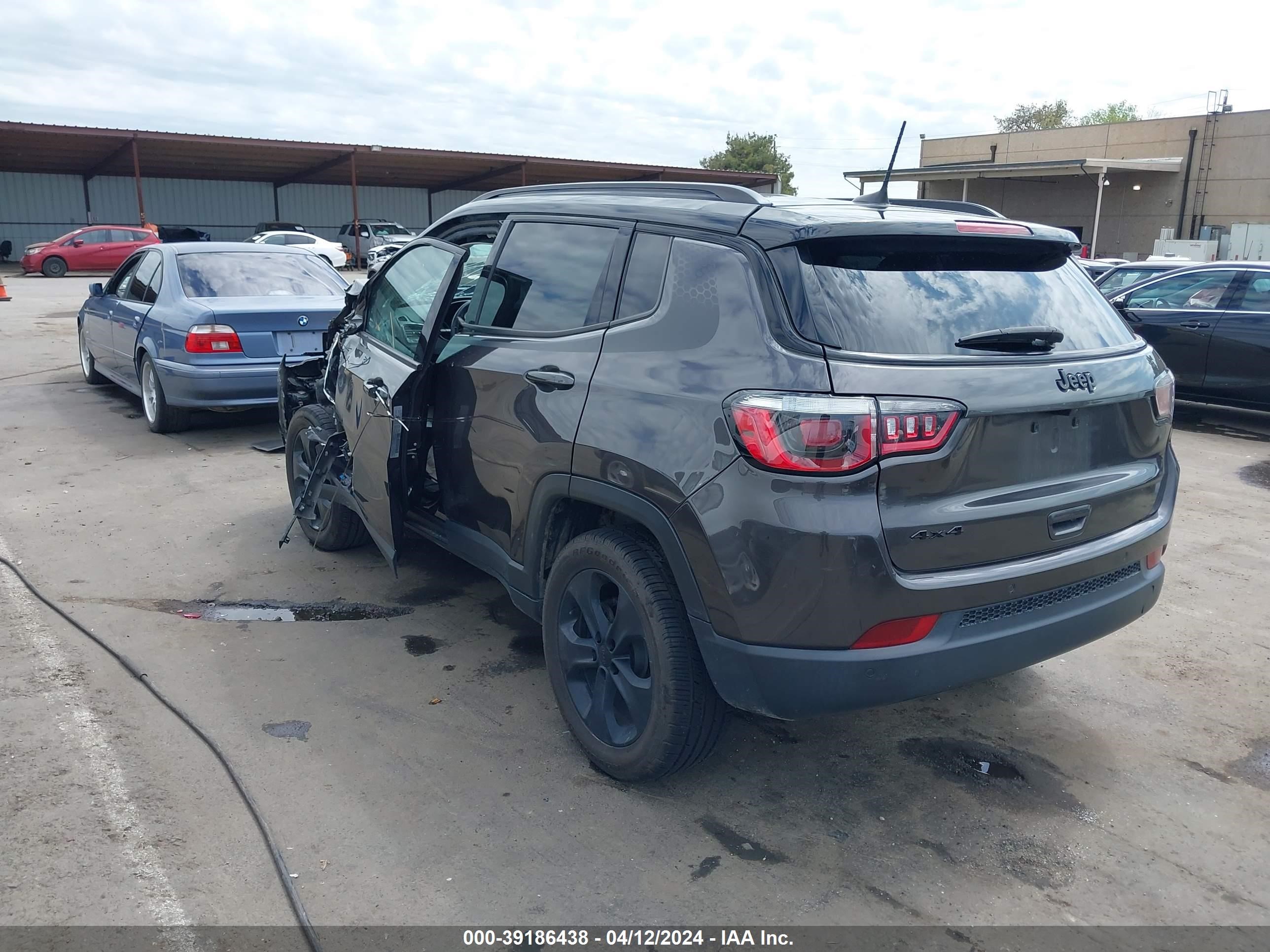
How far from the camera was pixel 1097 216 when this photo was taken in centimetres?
3095

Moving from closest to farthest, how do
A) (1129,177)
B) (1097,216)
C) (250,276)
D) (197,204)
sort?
1. (250,276)
2. (1097,216)
3. (1129,177)
4. (197,204)

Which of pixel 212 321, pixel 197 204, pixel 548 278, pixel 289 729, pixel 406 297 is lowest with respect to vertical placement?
pixel 289 729

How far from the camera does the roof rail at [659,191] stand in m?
3.21

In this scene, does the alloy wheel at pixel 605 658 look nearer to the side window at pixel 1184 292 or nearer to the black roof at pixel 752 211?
the black roof at pixel 752 211

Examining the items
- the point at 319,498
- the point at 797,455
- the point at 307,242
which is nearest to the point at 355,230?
the point at 307,242

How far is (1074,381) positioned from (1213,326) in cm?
778

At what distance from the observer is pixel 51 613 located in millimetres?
4723

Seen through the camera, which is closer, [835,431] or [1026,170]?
[835,431]

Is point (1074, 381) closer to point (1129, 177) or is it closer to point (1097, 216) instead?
point (1097, 216)

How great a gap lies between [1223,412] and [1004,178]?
32378 mm

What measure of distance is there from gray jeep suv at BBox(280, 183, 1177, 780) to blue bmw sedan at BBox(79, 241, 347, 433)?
15.9ft

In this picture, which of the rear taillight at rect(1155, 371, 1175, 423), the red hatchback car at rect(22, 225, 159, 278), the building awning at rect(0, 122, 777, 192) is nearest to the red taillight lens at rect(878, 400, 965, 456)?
the rear taillight at rect(1155, 371, 1175, 423)

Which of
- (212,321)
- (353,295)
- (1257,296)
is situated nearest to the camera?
(353,295)

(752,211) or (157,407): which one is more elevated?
(752,211)
